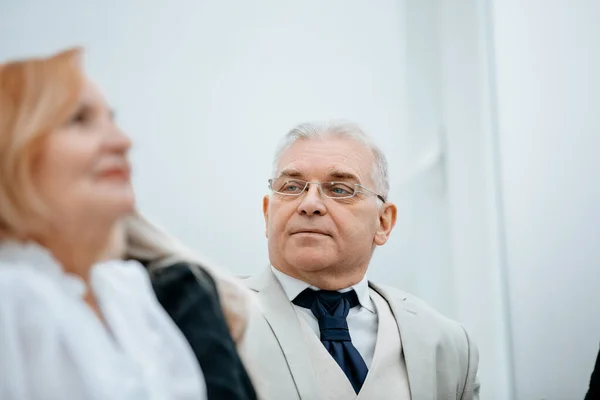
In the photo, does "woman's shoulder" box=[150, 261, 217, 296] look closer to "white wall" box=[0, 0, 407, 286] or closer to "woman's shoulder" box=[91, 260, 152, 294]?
"woman's shoulder" box=[91, 260, 152, 294]

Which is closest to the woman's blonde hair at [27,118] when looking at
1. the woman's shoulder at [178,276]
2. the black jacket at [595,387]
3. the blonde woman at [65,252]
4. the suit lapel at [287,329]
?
the blonde woman at [65,252]

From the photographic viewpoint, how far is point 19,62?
30.5 inches

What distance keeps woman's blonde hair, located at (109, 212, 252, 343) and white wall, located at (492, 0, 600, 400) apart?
62.9 inches

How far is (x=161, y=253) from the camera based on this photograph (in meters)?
0.91

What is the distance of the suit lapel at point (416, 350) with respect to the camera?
1.51 meters

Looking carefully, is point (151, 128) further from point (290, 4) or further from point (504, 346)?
point (504, 346)

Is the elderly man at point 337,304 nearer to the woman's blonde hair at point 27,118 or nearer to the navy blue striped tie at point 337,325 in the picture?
the navy blue striped tie at point 337,325

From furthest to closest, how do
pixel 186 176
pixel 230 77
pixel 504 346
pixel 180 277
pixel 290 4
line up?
pixel 504 346, pixel 290 4, pixel 230 77, pixel 186 176, pixel 180 277

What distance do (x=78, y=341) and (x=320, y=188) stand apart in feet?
3.21

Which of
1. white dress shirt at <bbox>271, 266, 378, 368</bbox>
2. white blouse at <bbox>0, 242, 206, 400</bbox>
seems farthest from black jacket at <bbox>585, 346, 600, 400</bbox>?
white blouse at <bbox>0, 242, 206, 400</bbox>

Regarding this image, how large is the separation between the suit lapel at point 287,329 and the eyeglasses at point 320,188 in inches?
7.7

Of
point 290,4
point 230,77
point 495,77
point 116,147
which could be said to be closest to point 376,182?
point 230,77

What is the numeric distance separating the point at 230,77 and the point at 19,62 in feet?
3.50

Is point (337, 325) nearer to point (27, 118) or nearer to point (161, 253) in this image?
point (161, 253)
